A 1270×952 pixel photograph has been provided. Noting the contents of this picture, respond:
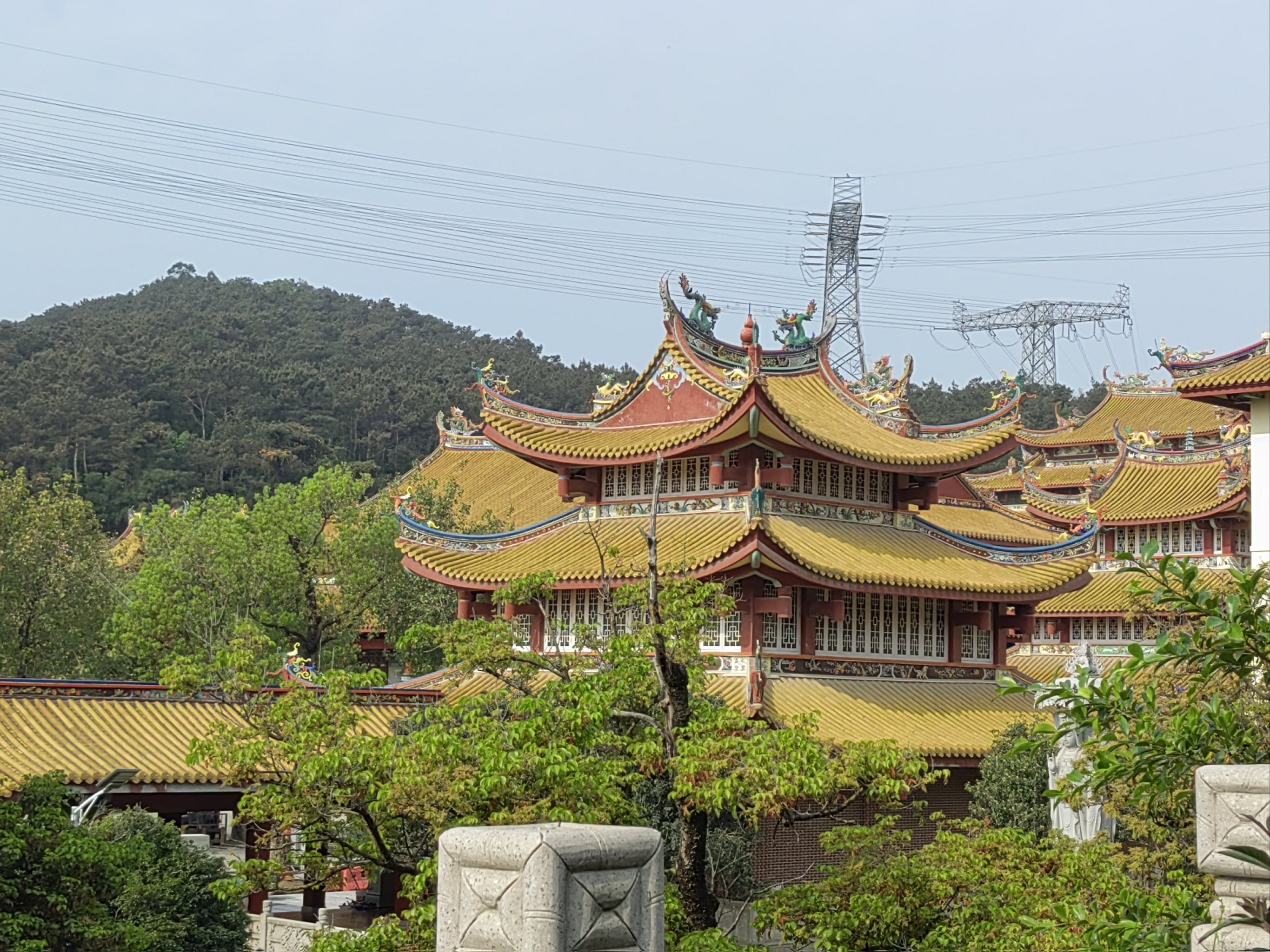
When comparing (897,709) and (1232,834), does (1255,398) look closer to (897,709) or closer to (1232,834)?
(897,709)

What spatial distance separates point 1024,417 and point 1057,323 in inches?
526

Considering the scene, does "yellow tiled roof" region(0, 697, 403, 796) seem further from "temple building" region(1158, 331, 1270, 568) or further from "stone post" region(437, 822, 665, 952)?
"temple building" region(1158, 331, 1270, 568)

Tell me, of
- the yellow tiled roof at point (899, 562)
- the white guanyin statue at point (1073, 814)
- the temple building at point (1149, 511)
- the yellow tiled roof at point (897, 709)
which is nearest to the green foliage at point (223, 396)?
the temple building at point (1149, 511)

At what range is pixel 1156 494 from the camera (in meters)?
36.9

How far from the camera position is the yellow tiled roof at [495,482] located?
3753cm

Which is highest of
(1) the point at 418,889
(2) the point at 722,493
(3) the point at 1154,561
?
(2) the point at 722,493

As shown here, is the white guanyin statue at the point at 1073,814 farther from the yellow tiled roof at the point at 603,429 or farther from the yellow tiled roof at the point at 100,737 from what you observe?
the yellow tiled roof at the point at 100,737

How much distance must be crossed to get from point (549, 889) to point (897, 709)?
676 inches

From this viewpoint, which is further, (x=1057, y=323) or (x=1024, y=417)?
(x=1057, y=323)

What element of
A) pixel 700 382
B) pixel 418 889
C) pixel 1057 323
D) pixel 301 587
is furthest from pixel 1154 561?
pixel 1057 323

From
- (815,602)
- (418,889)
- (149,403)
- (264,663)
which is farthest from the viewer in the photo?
(149,403)

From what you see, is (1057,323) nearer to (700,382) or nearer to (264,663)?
(700,382)

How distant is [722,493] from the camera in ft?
75.9

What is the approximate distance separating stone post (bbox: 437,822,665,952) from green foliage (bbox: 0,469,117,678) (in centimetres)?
2421
